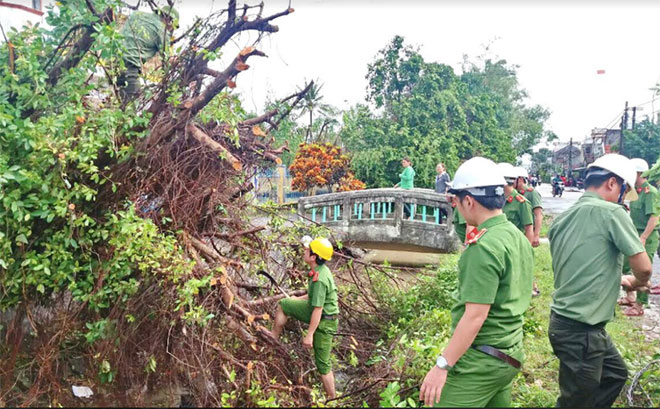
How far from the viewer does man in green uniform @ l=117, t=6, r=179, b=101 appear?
436 centimetres

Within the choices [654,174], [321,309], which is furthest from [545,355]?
[654,174]

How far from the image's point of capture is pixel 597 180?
316 cm

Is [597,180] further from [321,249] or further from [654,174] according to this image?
[654,174]

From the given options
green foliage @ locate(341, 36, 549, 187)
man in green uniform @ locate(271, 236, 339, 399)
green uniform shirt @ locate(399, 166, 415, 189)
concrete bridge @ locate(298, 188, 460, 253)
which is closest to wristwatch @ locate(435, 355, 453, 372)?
man in green uniform @ locate(271, 236, 339, 399)

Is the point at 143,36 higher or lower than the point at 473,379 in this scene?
higher

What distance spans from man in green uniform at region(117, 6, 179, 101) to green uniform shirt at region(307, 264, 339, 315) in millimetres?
2199

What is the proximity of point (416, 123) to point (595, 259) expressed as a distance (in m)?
12.9

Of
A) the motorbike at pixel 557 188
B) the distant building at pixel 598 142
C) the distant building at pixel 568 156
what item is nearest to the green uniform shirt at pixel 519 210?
the motorbike at pixel 557 188

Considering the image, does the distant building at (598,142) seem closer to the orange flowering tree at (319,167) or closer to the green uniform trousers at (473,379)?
the orange flowering tree at (319,167)

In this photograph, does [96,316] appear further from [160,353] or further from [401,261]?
[401,261]

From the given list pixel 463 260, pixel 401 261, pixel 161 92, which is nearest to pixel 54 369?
pixel 161 92

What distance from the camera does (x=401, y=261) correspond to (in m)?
10.3

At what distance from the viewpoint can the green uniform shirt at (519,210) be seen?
626cm

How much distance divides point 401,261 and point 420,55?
7.98 meters
